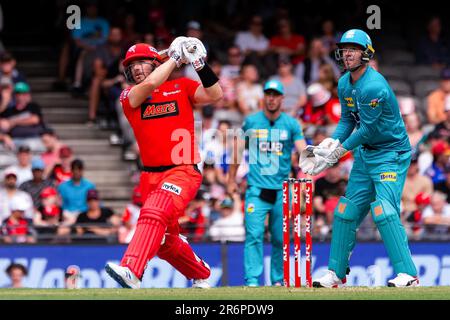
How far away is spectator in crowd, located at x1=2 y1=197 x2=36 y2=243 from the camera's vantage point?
59.8ft

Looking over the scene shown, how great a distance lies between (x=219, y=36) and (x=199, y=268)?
10.7 metres

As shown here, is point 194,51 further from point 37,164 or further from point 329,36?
point 329,36

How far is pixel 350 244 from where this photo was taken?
43.4 feet

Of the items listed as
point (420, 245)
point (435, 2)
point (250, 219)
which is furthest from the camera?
point (435, 2)

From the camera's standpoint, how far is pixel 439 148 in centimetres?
2072

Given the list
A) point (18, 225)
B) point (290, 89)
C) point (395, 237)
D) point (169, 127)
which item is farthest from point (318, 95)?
point (395, 237)

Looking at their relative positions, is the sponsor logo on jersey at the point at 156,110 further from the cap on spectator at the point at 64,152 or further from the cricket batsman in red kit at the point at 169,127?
the cap on spectator at the point at 64,152

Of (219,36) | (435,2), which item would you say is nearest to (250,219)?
(219,36)

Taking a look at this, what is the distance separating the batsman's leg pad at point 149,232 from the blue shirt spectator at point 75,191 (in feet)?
23.0

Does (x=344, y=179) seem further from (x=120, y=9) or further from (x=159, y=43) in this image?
(x=120, y=9)

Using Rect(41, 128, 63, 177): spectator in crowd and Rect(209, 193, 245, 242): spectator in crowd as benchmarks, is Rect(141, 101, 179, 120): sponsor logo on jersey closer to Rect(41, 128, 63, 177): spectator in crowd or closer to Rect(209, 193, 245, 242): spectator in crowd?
Rect(209, 193, 245, 242): spectator in crowd

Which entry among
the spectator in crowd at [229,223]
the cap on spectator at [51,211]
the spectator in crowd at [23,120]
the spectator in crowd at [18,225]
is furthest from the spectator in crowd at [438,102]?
the spectator in crowd at [18,225]

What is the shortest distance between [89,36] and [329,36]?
4.32 meters

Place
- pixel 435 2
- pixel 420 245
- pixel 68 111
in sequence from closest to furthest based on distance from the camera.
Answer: pixel 420 245, pixel 68 111, pixel 435 2
